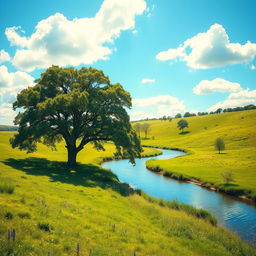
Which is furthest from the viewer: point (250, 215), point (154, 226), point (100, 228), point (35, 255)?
point (250, 215)

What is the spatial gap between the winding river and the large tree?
8.98 meters

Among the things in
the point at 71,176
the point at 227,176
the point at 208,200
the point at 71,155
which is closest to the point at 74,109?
the point at 71,155

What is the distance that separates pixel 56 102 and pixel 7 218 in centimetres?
1948

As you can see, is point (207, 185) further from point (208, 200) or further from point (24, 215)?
point (24, 215)

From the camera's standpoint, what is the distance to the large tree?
88.4 ft

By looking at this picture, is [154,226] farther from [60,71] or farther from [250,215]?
[60,71]

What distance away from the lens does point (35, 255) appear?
6.85 metres

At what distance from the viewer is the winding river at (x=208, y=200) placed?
2005 cm

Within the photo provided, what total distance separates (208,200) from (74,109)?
2626cm

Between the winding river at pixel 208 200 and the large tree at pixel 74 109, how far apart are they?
898cm

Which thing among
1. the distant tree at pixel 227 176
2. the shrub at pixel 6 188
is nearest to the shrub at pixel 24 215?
the shrub at pixel 6 188

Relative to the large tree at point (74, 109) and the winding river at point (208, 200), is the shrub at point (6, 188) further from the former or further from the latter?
the winding river at point (208, 200)

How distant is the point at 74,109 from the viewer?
29766 millimetres

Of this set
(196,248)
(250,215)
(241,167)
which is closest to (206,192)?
(250,215)
